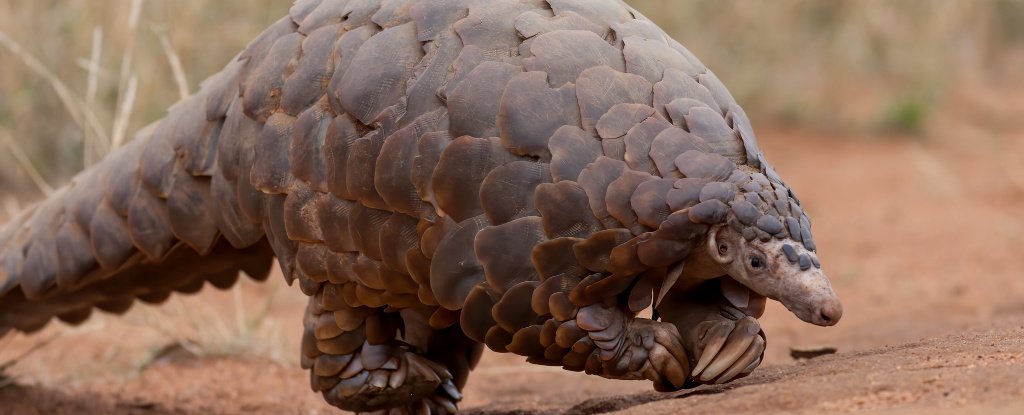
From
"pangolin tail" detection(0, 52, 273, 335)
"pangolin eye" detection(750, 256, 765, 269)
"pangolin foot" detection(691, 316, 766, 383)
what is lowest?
"pangolin tail" detection(0, 52, 273, 335)

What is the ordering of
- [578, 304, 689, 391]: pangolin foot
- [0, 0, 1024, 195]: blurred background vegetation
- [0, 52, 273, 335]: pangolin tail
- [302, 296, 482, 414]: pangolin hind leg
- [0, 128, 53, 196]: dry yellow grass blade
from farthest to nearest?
[0, 0, 1024, 195]: blurred background vegetation, [0, 128, 53, 196]: dry yellow grass blade, [0, 52, 273, 335]: pangolin tail, [302, 296, 482, 414]: pangolin hind leg, [578, 304, 689, 391]: pangolin foot

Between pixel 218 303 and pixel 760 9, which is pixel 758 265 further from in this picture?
pixel 760 9

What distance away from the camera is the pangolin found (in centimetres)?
348

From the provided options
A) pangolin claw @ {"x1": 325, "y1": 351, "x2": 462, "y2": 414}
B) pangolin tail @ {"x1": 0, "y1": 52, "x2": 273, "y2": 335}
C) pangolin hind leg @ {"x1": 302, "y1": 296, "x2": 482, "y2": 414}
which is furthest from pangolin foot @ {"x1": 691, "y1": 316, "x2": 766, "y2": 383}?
pangolin tail @ {"x1": 0, "y1": 52, "x2": 273, "y2": 335}

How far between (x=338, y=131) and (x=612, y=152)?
2.76ft

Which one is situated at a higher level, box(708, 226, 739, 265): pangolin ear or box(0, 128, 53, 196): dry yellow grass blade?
box(708, 226, 739, 265): pangolin ear

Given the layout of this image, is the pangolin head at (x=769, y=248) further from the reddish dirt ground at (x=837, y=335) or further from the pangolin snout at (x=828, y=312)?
the reddish dirt ground at (x=837, y=335)

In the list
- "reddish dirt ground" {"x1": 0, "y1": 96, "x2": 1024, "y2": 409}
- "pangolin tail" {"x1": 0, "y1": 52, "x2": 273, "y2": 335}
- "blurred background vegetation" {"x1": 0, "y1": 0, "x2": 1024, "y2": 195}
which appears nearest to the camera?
"reddish dirt ground" {"x1": 0, "y1": 96, "x2": 1024, "y2": 409}

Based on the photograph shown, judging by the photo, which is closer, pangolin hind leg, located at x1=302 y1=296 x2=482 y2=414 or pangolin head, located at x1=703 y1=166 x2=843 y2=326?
pangolin head, located at x1=703 y1=166 x2=843 y2=326

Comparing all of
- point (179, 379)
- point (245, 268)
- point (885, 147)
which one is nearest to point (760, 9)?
point (885, 147)

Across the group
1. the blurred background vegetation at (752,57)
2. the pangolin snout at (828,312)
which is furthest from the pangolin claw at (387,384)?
the blurred background vegetation at (752,57)

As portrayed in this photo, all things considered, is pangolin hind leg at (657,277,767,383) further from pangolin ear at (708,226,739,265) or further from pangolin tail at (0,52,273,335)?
pangolin tail at (0,52,273,335)

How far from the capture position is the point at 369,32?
3977 mm

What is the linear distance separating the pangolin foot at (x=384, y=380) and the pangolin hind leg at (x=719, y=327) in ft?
3.01
